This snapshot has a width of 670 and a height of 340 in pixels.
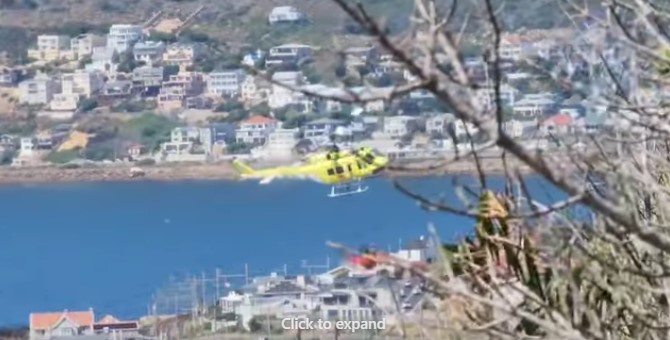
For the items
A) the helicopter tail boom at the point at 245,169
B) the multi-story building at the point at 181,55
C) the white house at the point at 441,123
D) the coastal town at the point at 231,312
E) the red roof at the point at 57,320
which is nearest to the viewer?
the white house at the point at 441,123

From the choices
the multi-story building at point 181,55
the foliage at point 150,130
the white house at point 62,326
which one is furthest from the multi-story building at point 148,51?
the white house at point 62,326

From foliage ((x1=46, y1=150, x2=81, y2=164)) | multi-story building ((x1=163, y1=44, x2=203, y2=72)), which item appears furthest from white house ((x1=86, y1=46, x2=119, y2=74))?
multi-story building ((x1=163, y1=44, x2=203, y2=72))

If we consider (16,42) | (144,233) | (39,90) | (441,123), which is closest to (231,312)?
(441,123)

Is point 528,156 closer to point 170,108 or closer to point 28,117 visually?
point 170,108

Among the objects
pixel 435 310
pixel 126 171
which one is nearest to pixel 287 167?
pixel 435 310

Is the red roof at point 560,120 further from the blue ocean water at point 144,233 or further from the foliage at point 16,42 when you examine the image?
the foliage at point 16,42

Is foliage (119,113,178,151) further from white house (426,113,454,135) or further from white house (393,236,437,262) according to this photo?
white house (426,113,454,135)
